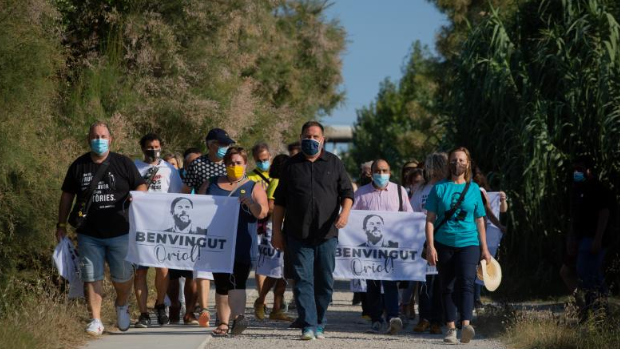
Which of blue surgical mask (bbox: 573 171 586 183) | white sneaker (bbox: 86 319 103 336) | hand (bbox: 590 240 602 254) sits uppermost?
blue surgical mask (bbox: 573 171 586 183)

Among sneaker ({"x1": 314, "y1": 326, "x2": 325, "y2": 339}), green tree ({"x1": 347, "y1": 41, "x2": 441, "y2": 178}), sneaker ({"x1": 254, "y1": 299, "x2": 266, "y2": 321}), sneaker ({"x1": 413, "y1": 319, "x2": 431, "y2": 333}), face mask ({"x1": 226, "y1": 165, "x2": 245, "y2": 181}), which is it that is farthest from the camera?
green tree ({"x1": 347, "y1": 41, "x2": 441, "y2": 178})

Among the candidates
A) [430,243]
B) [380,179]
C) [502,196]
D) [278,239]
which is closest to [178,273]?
[278,239]

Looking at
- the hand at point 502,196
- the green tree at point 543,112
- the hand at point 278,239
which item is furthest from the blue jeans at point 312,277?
the green tree at point 543,112

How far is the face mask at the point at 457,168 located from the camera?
38.1 feet

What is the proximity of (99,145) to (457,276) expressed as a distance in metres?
3.63

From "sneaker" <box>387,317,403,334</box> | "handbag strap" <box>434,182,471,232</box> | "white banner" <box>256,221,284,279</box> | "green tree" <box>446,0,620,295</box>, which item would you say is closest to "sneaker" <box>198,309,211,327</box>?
"white banner" <box>256,221,284,279</box>

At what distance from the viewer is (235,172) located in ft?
39.2

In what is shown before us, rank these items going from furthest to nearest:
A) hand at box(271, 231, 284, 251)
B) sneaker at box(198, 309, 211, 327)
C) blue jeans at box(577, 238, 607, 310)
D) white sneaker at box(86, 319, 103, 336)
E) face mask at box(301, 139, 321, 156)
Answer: blue jeans at box(577, 238, 607, 310) < sneaker at box(198, 309, 211, 327) < hand at box(271, 231, 284, 251) < face mask at box(301, 139, 321, 156) < white sneaker at box(86, 319, 103, 336)

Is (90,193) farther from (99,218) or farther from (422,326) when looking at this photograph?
(422,326)

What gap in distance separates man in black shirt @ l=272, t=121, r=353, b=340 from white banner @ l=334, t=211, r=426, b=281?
136 centimetres

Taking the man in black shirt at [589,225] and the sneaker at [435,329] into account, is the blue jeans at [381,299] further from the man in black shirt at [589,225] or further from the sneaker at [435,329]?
the man in black shirt at [589,225]

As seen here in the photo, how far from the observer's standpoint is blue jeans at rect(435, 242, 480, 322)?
37.5ft

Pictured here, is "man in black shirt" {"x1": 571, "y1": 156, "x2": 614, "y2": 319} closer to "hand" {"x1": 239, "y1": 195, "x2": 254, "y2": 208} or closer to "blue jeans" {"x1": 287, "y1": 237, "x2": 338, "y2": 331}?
"blue jeans" {"x1": 287, "y1": 237, "x2": 338, "y2": 331}

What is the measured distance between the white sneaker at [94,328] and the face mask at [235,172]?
195 centimetres
